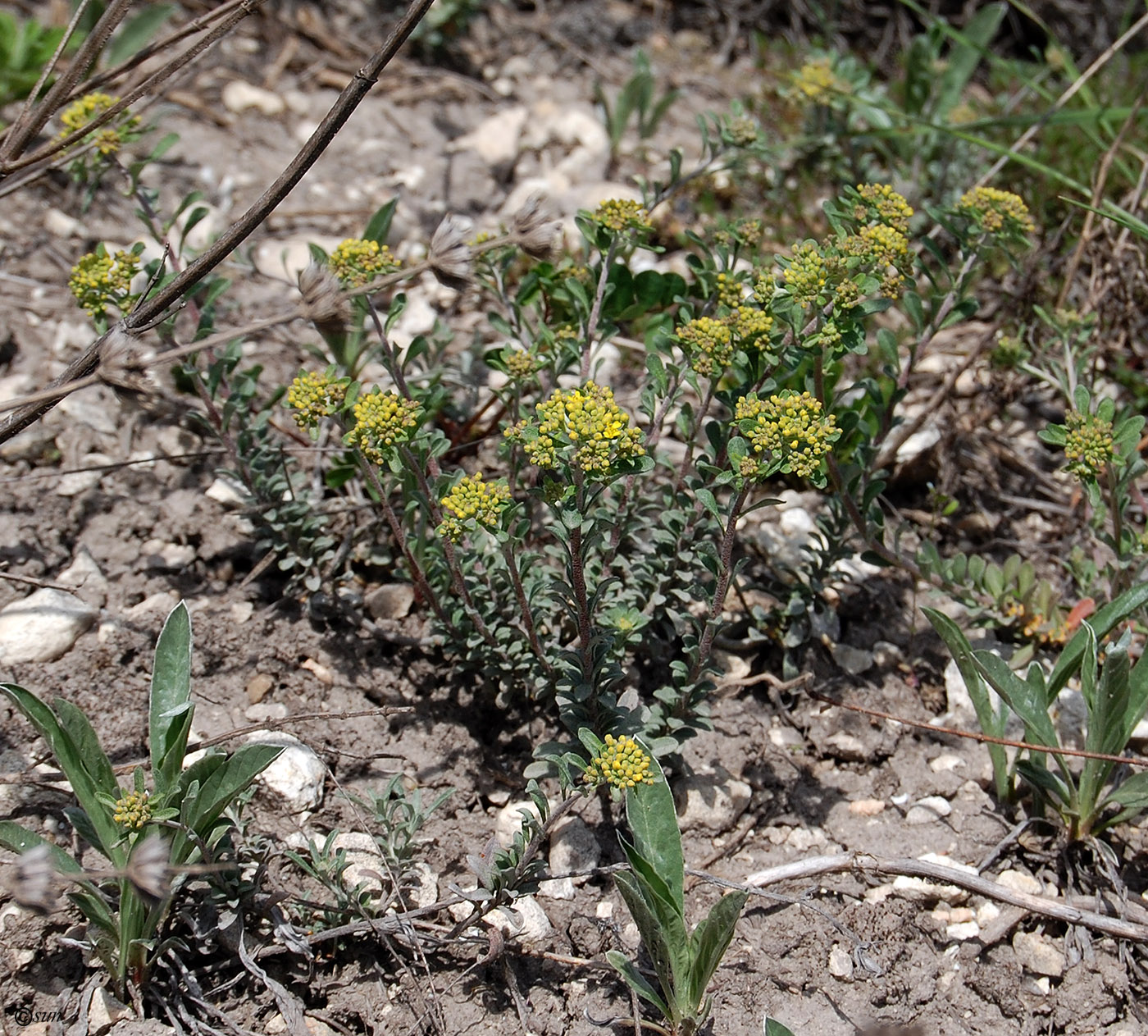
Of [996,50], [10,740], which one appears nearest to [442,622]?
[10,740]

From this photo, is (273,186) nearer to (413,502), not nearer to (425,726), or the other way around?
(413,502)

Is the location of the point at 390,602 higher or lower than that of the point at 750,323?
lower

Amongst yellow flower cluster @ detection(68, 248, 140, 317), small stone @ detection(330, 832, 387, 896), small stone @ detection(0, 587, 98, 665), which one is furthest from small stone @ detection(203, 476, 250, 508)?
small stone @ detection(330, 832, 387, 896)

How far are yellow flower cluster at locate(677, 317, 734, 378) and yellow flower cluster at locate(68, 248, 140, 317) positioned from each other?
5.08 feet

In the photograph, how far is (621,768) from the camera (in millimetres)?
2396

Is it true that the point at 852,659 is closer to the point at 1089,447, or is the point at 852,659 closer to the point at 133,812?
the point at 1089,447

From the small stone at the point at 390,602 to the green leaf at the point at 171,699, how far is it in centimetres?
74

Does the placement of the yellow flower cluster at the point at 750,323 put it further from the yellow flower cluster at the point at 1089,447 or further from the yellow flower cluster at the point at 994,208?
the yellow flower cluster at the point at 1089,447

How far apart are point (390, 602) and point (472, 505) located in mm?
1039

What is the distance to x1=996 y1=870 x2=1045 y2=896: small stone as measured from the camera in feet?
9.72

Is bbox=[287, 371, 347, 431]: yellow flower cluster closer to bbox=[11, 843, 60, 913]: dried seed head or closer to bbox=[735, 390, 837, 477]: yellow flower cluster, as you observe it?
bbox=[735, 390, 837, 477]: yellow flower cluster

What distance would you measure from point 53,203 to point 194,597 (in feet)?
7.14

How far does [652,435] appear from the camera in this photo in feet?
9.85

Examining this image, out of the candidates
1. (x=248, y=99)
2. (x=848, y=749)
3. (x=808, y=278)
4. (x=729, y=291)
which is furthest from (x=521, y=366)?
(x=248, y=99)
